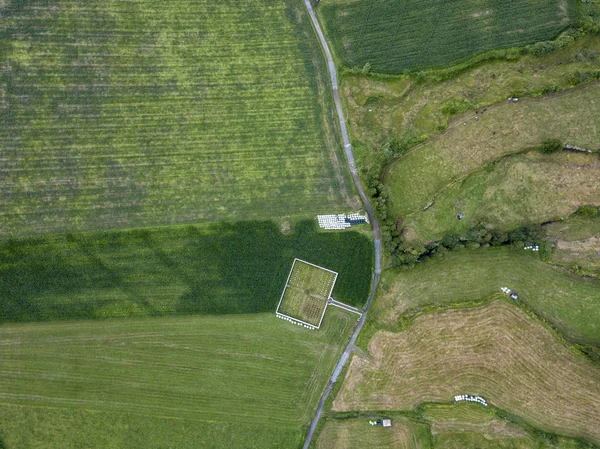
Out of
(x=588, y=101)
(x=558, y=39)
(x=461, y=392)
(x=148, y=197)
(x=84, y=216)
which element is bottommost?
(x=461, y=392)

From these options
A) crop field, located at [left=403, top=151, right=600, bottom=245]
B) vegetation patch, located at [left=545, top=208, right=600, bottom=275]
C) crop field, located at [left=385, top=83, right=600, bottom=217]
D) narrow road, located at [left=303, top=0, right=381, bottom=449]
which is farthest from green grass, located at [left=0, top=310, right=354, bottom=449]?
vegetation patch, located at [left=545, top=208, right=600, bottom=275]

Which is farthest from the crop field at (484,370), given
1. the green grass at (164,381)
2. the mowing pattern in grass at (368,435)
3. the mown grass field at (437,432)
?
the green grass at (164,381)

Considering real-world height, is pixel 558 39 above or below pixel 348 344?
above

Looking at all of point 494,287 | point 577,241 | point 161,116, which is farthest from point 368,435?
point 161,116

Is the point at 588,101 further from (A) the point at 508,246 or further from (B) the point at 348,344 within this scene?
(B) the point at 348,344

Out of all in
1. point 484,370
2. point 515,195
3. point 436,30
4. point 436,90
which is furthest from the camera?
point 436,30

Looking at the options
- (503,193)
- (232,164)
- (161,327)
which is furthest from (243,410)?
(503,193)

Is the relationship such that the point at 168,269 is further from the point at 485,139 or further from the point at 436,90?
the point at 485,139
